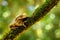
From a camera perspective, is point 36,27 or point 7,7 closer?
point 36,27

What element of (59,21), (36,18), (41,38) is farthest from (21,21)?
(59,21)

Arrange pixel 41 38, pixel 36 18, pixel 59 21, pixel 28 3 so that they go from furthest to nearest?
pixel 28 3
pixel 59 21
pixel 41 38
pixel 36 18

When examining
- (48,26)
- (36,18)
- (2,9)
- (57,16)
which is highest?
(2,9)

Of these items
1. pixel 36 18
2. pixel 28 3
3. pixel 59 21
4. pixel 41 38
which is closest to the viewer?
pixel 36 18

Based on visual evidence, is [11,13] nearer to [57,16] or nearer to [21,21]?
[57,16]

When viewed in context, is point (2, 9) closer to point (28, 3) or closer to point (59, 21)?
point (28, 3)

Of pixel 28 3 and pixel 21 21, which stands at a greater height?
pixel 28 3

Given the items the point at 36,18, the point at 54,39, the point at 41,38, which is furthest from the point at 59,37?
the point at 36,18
